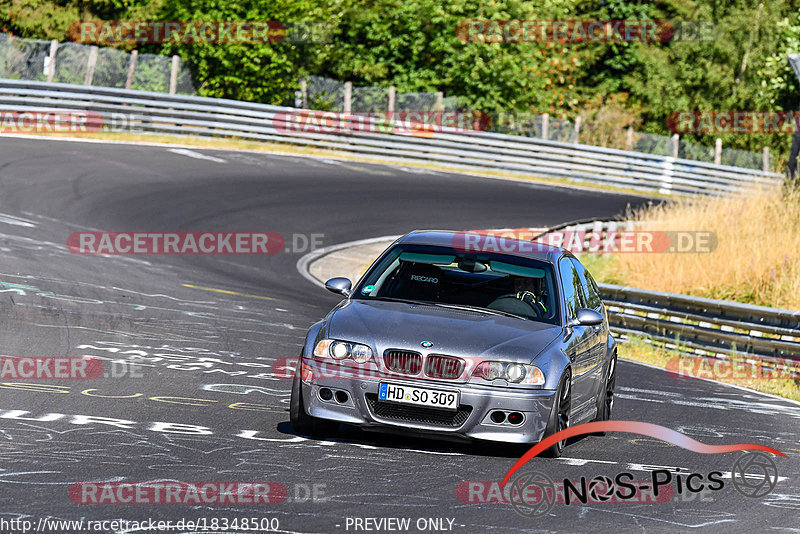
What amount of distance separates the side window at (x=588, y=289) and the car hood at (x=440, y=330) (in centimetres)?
136

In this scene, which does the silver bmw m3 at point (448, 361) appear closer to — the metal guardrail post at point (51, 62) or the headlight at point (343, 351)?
the headlight at point (343, 351)

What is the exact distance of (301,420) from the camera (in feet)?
27.3

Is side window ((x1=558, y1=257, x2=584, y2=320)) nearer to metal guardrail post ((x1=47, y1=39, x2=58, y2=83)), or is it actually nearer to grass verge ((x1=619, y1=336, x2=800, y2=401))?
grass verge ((x1=619, y1=336, x2=800, y2=401))

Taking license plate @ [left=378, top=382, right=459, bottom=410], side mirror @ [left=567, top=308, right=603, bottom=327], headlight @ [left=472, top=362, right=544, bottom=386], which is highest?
side mirror @ [left=567, top=308, right=603, bottom=327]

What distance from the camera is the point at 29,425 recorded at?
7945 mm

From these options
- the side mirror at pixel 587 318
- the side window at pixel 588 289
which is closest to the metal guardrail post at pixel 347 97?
the side window at pixel 588 289

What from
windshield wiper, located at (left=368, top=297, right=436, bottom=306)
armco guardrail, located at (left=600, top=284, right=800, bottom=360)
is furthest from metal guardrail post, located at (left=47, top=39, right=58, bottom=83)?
windshield wiper, located at (left=368, top=297, right=436, bottom=306)

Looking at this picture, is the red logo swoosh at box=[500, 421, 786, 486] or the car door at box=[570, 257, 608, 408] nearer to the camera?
the red logo swoosh at box=[500, 421, 786, 486]

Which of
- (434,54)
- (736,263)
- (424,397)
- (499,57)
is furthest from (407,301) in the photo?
(434,54)

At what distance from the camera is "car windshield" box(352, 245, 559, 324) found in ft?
30.0

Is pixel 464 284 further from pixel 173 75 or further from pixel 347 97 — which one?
pixel 347 97

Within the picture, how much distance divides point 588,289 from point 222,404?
127 inches

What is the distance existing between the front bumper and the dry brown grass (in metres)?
10.7

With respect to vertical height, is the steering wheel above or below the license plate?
above
